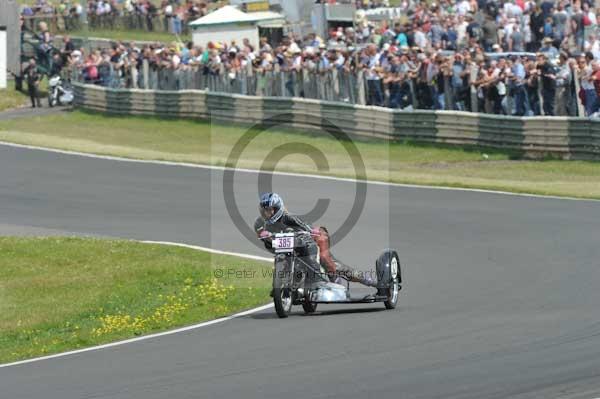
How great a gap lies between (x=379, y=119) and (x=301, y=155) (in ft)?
6.89

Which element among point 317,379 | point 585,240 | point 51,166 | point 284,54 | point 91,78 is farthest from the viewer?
point 91,78

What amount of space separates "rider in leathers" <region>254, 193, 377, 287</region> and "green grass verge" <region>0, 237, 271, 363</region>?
1.56 metres

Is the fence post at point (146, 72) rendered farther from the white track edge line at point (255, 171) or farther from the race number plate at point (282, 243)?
the race number plate at point (282, 243)

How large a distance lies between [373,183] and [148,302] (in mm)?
10800

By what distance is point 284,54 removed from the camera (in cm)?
3559

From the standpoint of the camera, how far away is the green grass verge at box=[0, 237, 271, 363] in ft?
48.8

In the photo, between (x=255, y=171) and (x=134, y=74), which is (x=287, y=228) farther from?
(x=134, y=74)

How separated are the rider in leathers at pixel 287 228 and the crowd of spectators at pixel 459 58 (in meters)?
14.5

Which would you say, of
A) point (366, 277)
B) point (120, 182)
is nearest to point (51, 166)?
point (120, 182)

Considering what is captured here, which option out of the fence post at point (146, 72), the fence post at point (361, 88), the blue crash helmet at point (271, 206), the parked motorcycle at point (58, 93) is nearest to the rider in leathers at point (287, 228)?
the blue crash helmet at point (271, 206)

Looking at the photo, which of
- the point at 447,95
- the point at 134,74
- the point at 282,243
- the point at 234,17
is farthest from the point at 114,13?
the point at 282,243

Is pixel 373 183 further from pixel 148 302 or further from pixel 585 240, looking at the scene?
pixel 148 302

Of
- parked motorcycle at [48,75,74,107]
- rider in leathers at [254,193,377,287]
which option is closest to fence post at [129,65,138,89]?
parked motorcycle at [48,75,74,107]

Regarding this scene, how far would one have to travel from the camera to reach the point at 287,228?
562 inches
